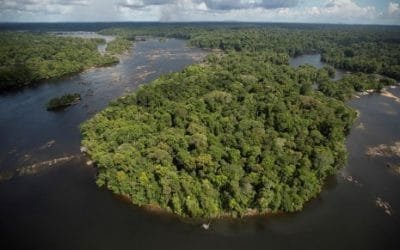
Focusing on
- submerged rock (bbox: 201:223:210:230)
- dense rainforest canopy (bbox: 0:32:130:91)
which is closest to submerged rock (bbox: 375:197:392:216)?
submerged rock (bbox: 201:223:210:230)

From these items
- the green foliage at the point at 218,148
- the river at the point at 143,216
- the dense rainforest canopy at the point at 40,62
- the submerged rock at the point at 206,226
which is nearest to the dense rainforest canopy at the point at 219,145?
the green foliage at the point at 218,148

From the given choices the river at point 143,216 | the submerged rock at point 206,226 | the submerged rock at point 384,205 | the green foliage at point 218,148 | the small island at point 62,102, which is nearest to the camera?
the river at point 143,216

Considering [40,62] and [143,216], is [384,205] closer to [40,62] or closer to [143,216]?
[143,216]

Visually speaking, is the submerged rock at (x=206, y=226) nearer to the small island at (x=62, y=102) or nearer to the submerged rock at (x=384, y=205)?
the submerged rock at (x=384, y=205)

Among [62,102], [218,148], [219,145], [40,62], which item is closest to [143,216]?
[218,148]

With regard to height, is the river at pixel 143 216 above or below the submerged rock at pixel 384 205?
above

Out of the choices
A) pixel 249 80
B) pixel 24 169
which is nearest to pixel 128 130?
pixel 24 169

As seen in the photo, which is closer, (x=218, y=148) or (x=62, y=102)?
(x=218, y=148)
